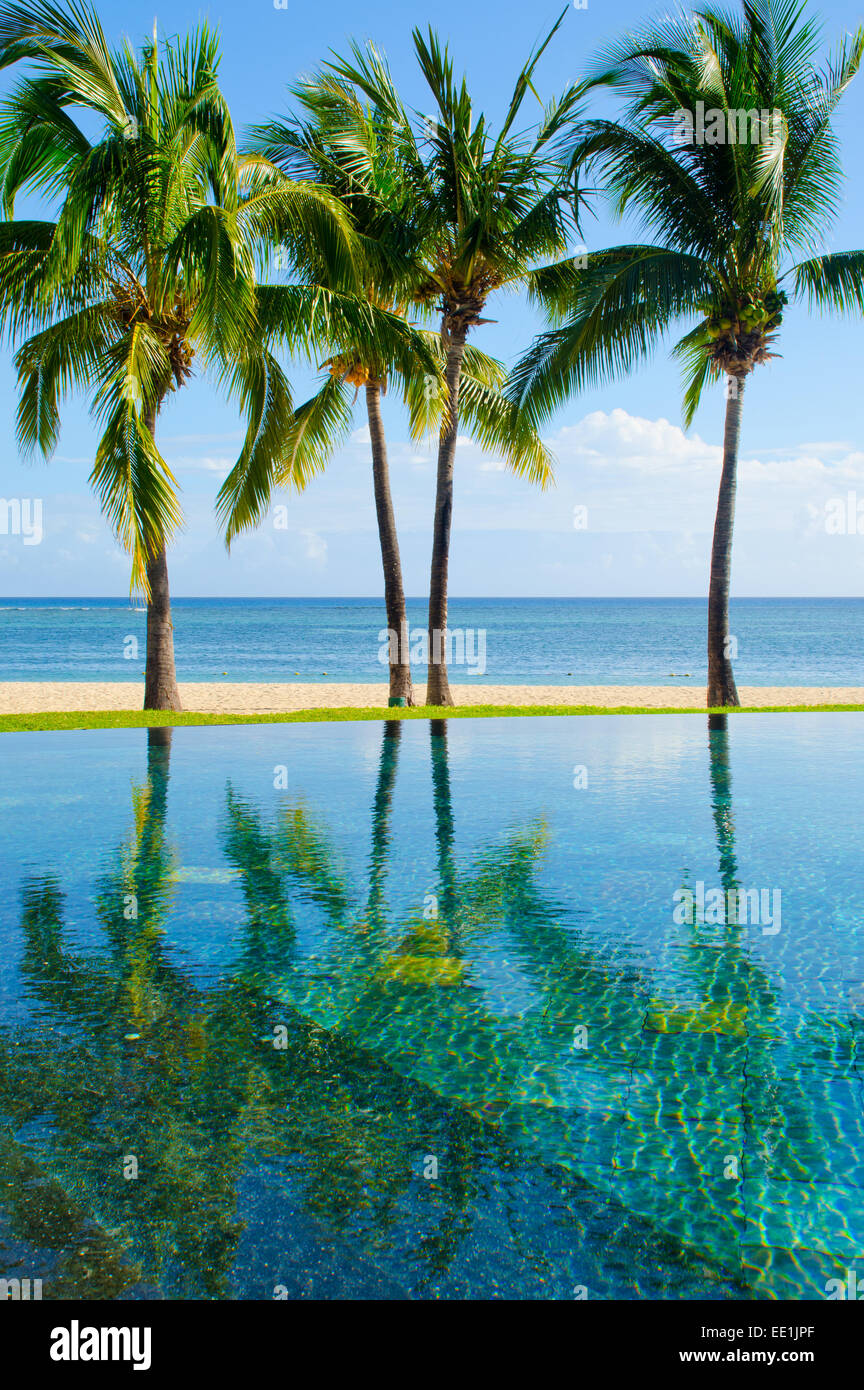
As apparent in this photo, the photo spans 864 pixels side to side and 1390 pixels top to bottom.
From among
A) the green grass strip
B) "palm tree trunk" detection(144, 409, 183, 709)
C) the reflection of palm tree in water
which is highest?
"palm tree trunk" detection(144, 409, 183, 709)

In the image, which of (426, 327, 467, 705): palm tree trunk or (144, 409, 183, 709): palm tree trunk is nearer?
(144, 409, 183, 709): palm tree trunk

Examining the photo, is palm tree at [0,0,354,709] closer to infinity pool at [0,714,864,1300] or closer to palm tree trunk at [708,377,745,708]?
infinity pool at [0,714,864,1300]

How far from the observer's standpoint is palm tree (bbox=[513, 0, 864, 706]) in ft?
47.2

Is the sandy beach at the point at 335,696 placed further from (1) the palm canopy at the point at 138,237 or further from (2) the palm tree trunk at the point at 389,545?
(1) the palm canopy at the point at 138,237

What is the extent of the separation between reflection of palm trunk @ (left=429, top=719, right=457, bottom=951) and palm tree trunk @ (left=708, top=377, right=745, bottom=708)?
5690 millimetres

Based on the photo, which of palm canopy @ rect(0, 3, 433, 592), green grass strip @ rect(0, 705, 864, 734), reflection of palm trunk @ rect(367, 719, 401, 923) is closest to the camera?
reflection of palm trunk @ rect(367, 719, 401, 923)

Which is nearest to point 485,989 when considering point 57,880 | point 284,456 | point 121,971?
point 121,971

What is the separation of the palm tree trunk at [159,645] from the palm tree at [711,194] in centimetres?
605

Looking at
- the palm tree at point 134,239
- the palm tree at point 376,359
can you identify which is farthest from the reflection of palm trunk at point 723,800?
the palm tree at point 134,239

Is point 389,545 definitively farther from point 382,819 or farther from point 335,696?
point 335,696

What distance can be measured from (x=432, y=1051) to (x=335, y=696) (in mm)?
27456

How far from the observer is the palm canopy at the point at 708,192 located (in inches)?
567

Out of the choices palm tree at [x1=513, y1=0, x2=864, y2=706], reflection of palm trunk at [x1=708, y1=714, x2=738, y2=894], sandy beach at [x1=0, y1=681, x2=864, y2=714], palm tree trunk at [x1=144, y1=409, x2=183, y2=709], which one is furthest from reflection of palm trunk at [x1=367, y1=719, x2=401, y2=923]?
sandy beach at [x1=0, y1=681, x2=864, y2=714]
